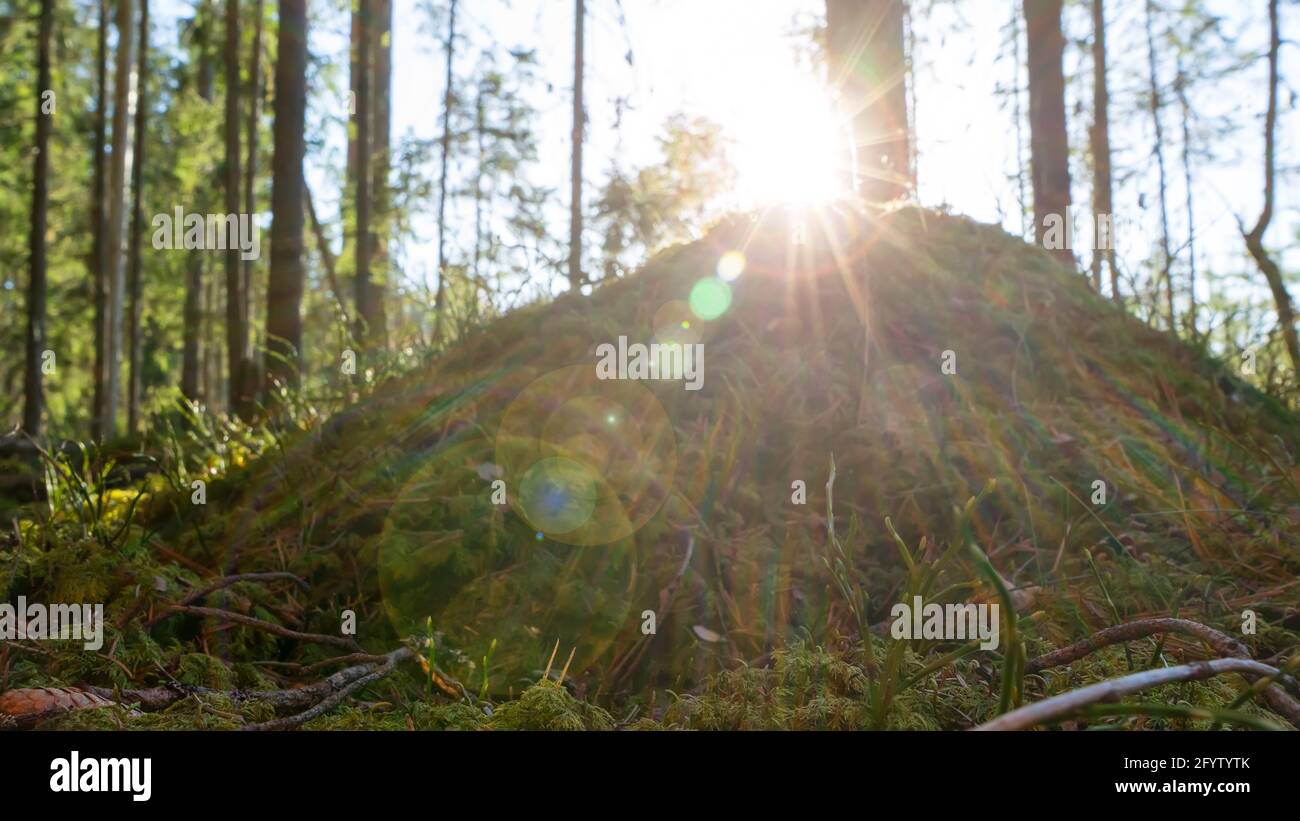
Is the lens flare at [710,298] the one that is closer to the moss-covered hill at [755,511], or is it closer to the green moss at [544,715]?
the moss-covered hill at [755,511]

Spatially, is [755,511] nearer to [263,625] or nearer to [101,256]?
[263,625]

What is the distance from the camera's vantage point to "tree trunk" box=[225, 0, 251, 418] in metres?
9.44

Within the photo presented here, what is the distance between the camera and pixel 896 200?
193 inches

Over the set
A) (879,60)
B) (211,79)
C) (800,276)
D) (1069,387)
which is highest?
(211,79)

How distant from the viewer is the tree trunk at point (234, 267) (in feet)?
31.0

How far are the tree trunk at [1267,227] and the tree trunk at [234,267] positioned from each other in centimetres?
823

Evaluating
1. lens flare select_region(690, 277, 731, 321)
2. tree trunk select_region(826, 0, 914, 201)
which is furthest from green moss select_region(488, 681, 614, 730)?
tree trunk select_region(826, 0, 914, 201)

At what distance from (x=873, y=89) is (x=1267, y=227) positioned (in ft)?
13.6

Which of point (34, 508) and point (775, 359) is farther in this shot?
point (775, 359)

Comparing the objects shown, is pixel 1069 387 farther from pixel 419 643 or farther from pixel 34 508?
pixel 34 508

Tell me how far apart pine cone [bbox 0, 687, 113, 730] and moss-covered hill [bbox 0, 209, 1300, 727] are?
0.46ft

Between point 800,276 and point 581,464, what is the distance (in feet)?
5.37

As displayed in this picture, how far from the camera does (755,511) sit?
3.14m
